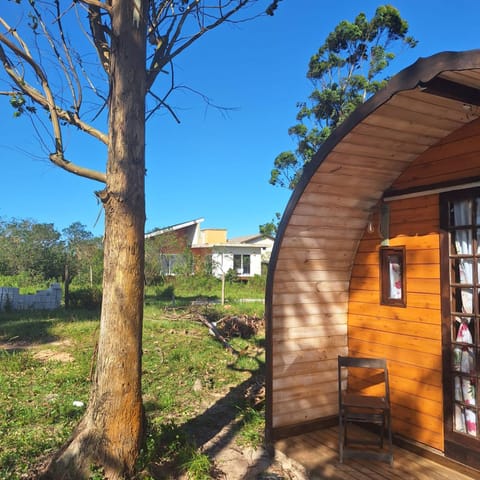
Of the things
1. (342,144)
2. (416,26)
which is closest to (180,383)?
(342,144)

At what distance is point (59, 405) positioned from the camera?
5.71 meters

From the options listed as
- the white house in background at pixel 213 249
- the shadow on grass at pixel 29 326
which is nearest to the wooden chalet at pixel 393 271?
the shadow on grass at pixel 29 326

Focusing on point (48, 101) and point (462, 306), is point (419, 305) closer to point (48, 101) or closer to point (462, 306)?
point (462, 306)

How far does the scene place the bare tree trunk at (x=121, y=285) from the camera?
12.0 feet

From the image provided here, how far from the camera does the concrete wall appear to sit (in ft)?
46.9

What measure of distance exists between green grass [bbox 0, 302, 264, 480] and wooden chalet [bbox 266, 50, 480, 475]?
1.16 meters

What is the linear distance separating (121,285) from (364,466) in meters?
2.96

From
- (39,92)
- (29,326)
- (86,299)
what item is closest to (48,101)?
(39,92)

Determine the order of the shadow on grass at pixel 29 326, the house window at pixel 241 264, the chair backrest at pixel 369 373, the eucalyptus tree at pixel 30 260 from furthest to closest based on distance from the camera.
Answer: the house window at pixel 241 264
the eucalyptus tree at pixel 30 260
the shadow on grass at pixel 29 326
the chair backrest at pixel 369 373

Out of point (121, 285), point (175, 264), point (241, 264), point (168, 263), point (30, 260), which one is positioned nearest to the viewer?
point (121, 285)

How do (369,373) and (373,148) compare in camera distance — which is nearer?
(373,148)

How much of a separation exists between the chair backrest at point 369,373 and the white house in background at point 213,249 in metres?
16.4

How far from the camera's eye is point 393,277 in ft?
15.5

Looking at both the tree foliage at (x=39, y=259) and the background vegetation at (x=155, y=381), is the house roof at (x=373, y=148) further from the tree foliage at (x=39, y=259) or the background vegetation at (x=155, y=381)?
the tree foliage at (x=39, y=259)
